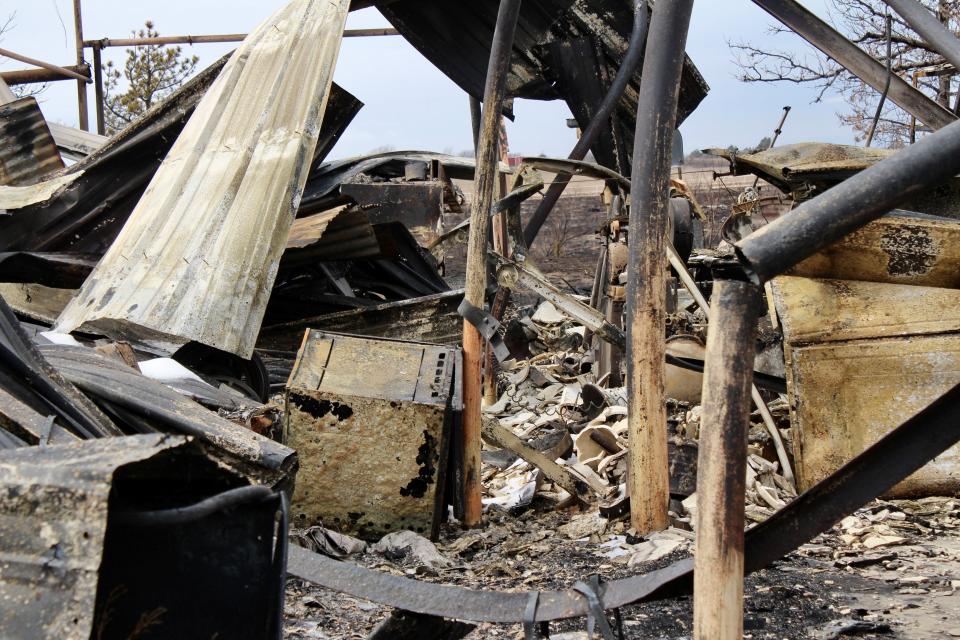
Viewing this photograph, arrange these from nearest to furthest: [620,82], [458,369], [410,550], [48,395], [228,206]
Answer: [48,395] → [410,550] → [458,369] → [228,206] → [620,82]

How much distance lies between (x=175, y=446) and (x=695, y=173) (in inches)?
691

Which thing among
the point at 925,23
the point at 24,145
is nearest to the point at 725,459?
the point at 925,23

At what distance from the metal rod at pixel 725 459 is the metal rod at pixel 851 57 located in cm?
371

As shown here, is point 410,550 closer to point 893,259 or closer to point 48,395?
point 48,395

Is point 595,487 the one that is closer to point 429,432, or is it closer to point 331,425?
point 429,432

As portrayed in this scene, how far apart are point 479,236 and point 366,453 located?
50.9 inches

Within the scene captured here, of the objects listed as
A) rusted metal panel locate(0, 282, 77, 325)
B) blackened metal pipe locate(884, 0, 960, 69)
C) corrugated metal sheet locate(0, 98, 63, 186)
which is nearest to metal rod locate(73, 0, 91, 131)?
corrugated metal sheet locate(0, 98, 63, 186)

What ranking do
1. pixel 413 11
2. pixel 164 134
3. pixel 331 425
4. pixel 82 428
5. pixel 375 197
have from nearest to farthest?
pixel 82 428
pixel 331 425
pixel 164 134
pixel 413 11
pixel 375 197

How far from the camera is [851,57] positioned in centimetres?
500

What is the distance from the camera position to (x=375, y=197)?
35.0ft

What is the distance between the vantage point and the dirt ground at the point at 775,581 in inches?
124

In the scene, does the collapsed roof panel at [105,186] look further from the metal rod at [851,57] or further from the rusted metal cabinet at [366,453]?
the metal rod at [851,57]

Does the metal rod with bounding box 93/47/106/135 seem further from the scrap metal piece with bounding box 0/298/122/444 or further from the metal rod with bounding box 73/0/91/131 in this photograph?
the scrap metal piece with bounding box 0/298/122/444

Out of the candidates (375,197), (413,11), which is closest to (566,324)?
(375,197)
